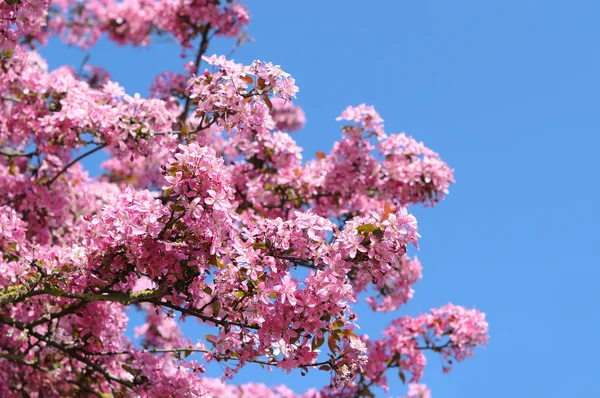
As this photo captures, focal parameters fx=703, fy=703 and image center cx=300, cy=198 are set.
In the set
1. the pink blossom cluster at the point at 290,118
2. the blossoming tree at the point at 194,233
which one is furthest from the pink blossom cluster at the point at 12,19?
the pink blossom cluster at the point at 290,118

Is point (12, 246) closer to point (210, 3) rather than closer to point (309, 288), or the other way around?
point (309, 288)

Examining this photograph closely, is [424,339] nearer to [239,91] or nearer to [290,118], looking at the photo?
[239,91]

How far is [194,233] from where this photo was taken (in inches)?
173

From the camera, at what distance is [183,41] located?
1060cm

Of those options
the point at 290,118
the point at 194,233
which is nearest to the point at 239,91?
the point at 194,233

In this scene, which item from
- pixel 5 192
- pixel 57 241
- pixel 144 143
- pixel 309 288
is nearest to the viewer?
pixel 309 288

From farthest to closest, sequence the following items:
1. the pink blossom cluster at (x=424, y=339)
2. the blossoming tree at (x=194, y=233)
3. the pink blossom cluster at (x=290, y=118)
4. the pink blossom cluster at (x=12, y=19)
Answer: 1. the pink blossom cluster at (x=290, y=118)
2. the pink blossom cluster at (x=424, y=339)
3. the pink blossom cluster at (x=12, y=19)
4. the blossoming tree at (x=194, y=233)

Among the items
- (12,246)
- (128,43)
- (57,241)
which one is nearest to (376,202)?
(57,241)

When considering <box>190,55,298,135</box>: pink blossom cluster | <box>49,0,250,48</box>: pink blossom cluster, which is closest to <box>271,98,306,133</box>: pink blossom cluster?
<box>49,0,250,48</box>: pink blossom cluster

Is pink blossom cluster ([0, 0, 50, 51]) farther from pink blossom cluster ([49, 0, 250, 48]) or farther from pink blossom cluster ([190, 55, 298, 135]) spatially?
pink blossom cluster ([49, 0, 250, 48])

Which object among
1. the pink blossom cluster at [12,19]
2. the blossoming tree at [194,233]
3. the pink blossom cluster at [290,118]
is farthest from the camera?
the pink blossom cluster at [290,118]

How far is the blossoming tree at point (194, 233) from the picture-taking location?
14.5 ft

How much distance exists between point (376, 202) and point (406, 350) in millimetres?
Result: 1979

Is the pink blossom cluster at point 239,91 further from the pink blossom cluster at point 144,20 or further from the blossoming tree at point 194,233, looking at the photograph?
the pink blossom cluster at point 144,20
